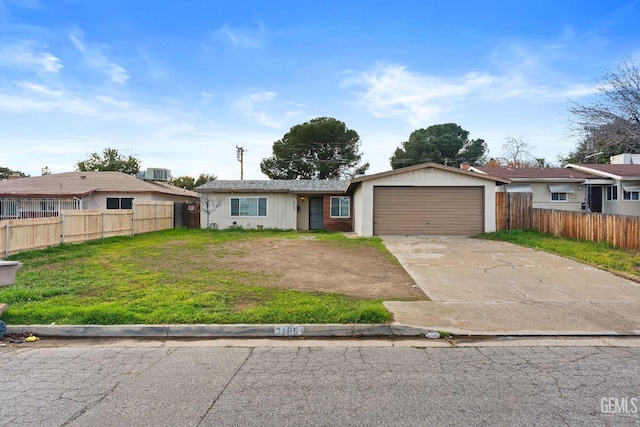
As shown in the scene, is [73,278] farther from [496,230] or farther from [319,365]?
[496,230]

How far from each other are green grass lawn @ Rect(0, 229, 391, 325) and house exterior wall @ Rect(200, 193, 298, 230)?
39.4ft

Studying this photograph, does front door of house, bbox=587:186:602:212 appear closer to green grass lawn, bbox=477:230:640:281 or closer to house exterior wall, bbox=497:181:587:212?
house exterior wall, bbox=497:181:587:212

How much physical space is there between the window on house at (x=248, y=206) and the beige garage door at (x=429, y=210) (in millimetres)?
7913

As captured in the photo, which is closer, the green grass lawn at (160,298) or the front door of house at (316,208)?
the green grass lawn at (160,298)

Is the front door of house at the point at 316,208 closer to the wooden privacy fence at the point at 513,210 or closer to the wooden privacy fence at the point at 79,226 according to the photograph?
the wooden privacy fence at the point at 79,226

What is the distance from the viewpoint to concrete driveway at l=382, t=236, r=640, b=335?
16.6 ft

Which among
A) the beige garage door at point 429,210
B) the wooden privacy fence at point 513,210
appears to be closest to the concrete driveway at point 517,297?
the beige garage door at point 429,210

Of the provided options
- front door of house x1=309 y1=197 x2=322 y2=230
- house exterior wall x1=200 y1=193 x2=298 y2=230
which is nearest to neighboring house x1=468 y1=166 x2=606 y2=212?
front door of house x1=309 y1=197 x2=322 y2=230

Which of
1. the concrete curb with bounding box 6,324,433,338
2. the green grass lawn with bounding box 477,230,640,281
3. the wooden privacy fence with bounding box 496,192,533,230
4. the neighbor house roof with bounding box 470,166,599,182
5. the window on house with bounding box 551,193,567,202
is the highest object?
the neighbor house roof with bounding box 470,166,599,182

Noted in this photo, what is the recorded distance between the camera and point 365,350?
4.30 meters

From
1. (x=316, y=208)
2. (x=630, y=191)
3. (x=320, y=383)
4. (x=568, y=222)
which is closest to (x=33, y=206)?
(x=316, y=208)

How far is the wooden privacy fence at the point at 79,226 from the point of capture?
1124 cm

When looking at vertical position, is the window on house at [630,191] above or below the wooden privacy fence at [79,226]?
above

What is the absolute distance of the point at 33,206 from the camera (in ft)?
73.6
